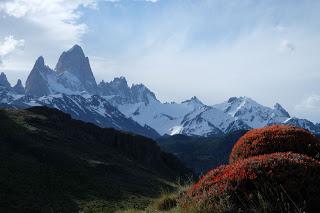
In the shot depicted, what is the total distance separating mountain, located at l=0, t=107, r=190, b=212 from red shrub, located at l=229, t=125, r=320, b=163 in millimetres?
16213

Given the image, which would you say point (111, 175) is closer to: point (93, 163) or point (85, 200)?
point (93, 163)

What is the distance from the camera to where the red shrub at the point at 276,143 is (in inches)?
675

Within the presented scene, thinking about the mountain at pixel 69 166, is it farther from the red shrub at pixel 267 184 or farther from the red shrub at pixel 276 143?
the red shrub at pixel 267 184

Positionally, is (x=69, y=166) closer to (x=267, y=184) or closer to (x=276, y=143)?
(x=276, y=143)

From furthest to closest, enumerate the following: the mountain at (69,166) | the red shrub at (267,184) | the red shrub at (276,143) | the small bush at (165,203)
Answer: the mountain at (69,166)
the small bush at (165,203)
the red shrub at (276,143)
the red shrub at (267,184)

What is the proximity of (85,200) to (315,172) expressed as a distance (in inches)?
2150

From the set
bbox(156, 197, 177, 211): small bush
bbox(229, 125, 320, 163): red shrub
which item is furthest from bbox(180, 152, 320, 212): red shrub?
bbox(156, 197, 177, 211): small bush

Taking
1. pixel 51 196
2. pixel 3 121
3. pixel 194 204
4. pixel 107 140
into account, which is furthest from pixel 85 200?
pixel 107 140

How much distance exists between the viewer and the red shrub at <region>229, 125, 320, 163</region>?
17.2 metres

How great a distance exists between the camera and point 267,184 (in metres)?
12.4

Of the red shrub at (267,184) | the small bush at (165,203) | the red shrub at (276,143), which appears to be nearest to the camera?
the red shrub at (267,184)

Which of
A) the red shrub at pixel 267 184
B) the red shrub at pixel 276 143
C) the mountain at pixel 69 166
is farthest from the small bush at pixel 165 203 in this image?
the mountain at pixel 69 166

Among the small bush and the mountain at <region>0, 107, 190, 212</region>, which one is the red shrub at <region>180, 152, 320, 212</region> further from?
the mountain at <region>0, 107, 190, 212</region>

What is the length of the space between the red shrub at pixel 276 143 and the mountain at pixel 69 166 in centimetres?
1621
